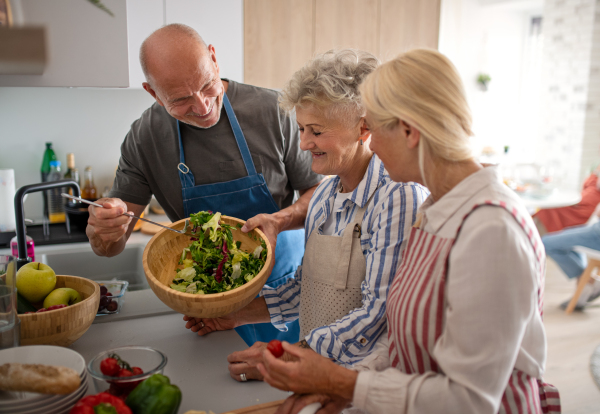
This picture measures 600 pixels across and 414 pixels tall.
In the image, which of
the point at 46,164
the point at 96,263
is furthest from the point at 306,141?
the point at 46,164

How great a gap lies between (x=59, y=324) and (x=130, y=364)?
264 mm

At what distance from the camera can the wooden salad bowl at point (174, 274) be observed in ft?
3.61

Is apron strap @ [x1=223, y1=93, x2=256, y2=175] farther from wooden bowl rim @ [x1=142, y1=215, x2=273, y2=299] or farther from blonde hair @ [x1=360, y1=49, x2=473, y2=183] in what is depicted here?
blonde hair @ [x1=360, y1=49, x2=473, y2=183]

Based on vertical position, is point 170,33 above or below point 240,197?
above

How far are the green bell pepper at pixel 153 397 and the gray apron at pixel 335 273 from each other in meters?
0.53

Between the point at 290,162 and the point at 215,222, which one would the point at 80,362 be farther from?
the point at 290,162

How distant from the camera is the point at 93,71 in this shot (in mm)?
2170

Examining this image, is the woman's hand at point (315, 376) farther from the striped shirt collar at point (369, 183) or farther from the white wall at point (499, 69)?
the white wall at point (499, 69)

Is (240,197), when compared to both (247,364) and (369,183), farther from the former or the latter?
(247,364)

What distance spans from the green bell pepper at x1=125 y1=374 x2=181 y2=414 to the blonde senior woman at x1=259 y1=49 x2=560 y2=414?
198 mm

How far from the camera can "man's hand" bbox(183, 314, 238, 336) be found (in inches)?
52.9

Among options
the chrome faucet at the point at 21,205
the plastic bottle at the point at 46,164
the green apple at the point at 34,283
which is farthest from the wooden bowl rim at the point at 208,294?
the plastic bottle at the point at 46,164

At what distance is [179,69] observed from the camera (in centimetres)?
142

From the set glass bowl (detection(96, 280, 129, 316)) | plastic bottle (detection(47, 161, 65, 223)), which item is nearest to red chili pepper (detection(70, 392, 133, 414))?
glass bowl (detection(96, 280, 129, 316))
